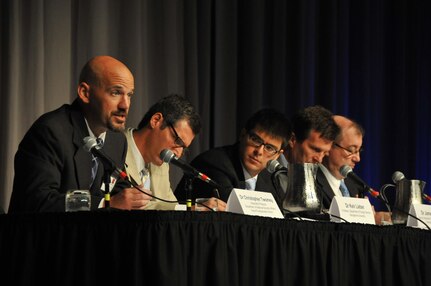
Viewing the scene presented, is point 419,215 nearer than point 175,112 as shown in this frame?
Yes

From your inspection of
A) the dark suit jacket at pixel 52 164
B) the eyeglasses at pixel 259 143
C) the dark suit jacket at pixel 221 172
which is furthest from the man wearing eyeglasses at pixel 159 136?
the dark suit jacket at pixel 52 164

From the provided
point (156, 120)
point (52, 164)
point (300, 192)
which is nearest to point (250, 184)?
point (156, 120)

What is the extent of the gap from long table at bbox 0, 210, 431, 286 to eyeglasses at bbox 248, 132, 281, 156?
4.94 ft

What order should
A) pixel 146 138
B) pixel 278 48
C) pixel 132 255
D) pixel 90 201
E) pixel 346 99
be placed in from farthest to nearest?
pixel 346 99 < pixel 278 48 < pixel 146 138 < pixel 90 201 < pixel 132 255

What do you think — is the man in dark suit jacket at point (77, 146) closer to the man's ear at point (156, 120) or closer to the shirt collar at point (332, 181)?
the man's ear at point (156, 120)

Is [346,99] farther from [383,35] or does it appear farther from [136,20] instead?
[136,20]

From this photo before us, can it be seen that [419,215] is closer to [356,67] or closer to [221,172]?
[221,172]

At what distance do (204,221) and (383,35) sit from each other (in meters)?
4.96

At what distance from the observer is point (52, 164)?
325 cm

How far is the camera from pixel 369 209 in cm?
338

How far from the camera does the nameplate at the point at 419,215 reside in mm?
3637

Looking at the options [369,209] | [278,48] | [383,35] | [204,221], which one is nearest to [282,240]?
[204,221]

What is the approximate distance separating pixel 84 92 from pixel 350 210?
123 cm

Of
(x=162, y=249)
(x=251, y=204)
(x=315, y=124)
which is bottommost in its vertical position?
(x=162, y=249)
